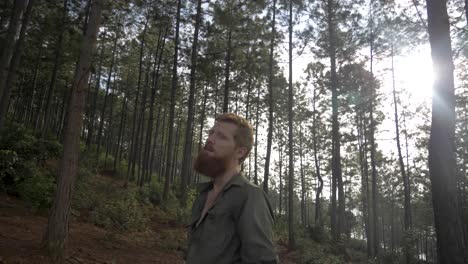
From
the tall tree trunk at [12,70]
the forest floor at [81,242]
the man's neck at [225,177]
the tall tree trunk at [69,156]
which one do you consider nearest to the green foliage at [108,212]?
the forest floor at [81,242]

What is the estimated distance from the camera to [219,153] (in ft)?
6.81

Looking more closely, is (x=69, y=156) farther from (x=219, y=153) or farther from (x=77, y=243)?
(x=219, y=153)

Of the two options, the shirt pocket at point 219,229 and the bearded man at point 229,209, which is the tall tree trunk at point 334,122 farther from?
the shirt pocket at point 219,229

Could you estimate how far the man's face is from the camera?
207 cm

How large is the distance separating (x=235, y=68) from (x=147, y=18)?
6.89m

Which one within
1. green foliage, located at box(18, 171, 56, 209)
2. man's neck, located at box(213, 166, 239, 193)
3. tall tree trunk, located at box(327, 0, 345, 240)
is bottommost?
green foliage, located at box(18, 171, 56, 209)

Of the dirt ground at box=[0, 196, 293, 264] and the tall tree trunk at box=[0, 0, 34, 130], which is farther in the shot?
the tall tree trunk at box=[0, 0, 34, 130]

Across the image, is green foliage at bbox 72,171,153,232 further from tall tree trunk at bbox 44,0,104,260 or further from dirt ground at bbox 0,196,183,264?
tall tree trunk at bbox 44,0,104,260

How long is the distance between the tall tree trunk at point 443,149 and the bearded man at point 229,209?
5326 millimetres

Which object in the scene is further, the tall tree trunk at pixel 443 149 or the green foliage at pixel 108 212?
the green foliage at pixel 108 212

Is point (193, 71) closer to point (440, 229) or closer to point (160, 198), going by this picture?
point (160, 198)

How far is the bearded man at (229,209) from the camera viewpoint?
1639 mm

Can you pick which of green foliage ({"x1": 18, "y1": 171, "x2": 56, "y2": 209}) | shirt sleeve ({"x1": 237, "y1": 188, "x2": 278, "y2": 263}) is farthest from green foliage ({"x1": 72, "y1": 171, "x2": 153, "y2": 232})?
shirt sleeve ({"x1": 237, "y1": 188, "x2": 278, "y2": 263})

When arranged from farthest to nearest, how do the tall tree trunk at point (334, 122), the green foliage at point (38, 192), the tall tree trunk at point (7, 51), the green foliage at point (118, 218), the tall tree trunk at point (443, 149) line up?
the tall tree trunk at point (334, 122)
the tall tree trunk at point (7, 51)
the green foliage at point (118, 218)
the green foliage at point (38, 192)
the tall tree trunk at point (443, 149)
